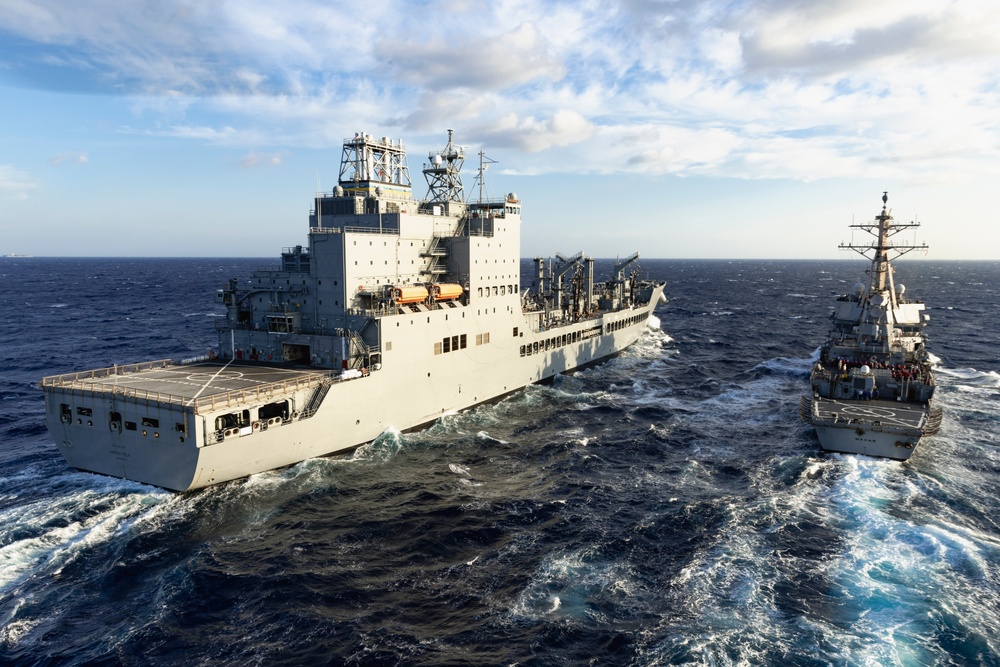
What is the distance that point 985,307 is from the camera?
108 metres

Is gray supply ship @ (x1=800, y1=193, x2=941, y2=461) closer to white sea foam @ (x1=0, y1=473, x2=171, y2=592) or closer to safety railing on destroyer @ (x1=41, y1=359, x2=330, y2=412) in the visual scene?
safety railing on destroyer @ (x1=41, y1=359, x2=330, y2=412)

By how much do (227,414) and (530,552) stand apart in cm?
1493

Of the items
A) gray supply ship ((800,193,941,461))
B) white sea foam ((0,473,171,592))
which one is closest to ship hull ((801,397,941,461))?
gray supply ship ((800,193,941,461))

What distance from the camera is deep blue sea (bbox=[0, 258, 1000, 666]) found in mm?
17875

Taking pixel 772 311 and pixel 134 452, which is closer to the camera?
pixel 134 452

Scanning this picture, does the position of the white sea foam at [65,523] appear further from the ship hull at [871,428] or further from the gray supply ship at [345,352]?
the ship hull at [871,428]

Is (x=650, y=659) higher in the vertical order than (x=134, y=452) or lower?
lower

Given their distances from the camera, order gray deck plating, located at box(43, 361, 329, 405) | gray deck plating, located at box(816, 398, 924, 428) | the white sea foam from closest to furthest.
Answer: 1. the white sea foam
2. gray deck plating, located at box(43, 361, 329, 405)
3. gray deck plating, located at box(816, 398, 924, 428)

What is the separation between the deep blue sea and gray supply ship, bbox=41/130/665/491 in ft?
5.73

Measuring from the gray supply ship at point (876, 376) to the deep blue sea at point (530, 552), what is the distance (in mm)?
1535

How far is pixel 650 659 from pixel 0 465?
1316 inches

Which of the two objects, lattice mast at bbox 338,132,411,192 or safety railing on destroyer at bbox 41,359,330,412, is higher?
lattice mast at bbox 338,132,411,192

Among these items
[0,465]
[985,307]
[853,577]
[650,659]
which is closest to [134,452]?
[0,465]

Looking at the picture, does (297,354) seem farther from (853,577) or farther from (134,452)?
(853,577)
